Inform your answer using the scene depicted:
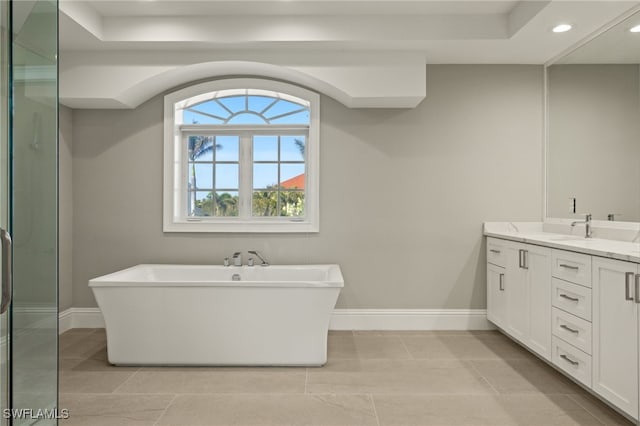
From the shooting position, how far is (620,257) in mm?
2219

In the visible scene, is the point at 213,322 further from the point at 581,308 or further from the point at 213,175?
the point at 581,308

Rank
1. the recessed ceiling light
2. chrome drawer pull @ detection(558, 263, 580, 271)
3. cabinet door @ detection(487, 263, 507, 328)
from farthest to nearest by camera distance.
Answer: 1. cabinet door @ detection(487, 263, 507, 328)
2. the recessed ceiling light
3. chrome drawer pull @ detection(558, 263, 580, 271)

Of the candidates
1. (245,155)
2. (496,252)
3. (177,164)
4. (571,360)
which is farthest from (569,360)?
(177,164)

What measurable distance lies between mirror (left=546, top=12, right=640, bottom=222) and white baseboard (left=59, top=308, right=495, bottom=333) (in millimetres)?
1135

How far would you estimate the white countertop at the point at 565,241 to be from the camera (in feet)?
7.52

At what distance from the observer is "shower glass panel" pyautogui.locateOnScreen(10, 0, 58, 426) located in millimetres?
1411

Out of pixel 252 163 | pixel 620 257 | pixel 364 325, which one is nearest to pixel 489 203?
pixel 364 325

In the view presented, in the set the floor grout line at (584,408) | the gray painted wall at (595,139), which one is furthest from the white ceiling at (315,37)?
the floor grout line at (584,408)

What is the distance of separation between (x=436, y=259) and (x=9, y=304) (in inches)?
133

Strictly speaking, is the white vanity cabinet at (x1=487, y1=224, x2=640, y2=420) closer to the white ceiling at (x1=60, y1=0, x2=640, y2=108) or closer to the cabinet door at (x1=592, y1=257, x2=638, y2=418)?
the cabinet door at (x1=592, y1=257, x2=638, y2=418)

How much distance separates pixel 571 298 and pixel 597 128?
58.1 inches

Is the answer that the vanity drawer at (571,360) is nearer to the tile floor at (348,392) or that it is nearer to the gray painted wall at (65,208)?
the tile floor at (348,392)

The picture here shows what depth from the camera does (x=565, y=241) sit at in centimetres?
292

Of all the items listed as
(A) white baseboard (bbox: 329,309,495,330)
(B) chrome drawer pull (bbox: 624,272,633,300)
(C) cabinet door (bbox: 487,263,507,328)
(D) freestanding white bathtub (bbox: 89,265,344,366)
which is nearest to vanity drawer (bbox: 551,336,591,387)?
(B) chrome drawer pull (bbox: 624,272,633,300)
